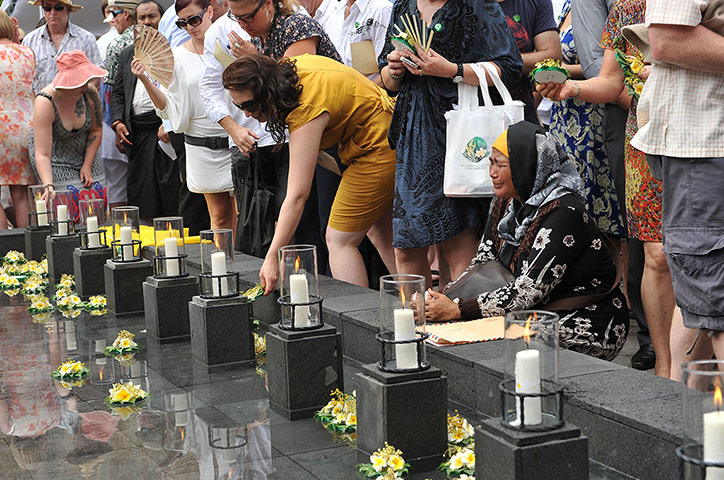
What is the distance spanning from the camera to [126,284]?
17.6 feet

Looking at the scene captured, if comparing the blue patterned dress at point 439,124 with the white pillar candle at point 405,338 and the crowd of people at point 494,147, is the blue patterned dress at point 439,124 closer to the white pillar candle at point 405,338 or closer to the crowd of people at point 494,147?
the crowd of people at point 494,147

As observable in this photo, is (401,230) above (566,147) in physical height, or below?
below

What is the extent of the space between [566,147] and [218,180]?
2.74m

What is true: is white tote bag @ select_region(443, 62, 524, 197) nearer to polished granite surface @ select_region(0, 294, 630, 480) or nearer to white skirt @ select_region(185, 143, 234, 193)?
polished granite surface @ select_region(0, 294, 630, 480)

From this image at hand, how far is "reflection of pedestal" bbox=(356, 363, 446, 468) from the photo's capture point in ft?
9.61

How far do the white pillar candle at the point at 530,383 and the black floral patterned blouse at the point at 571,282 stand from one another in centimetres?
149

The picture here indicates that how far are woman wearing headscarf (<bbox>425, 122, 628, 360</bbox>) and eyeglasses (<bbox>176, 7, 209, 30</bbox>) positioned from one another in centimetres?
345

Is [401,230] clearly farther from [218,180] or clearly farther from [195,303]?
[218,180]

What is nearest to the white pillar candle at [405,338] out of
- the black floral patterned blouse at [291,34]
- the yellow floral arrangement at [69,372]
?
the yellow floral arrangement at [69,372]

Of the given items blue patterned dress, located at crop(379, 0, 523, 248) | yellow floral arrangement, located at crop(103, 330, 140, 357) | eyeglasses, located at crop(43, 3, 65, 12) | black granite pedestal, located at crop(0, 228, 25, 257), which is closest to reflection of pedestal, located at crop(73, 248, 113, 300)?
yellow floral arrangement, located at crop(103, 330, 140, 357)

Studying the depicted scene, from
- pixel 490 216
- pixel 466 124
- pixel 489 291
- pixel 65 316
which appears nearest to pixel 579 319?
pixel 489 291

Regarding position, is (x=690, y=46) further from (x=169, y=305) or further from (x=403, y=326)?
(x=169, y=305)

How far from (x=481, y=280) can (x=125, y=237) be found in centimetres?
209

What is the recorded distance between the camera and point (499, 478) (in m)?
2.46
